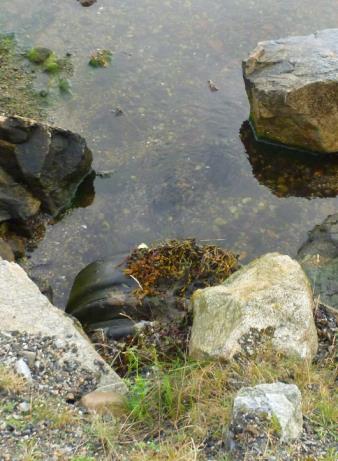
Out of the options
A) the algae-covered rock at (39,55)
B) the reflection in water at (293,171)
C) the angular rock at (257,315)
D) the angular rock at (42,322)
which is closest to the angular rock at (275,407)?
the angular rock at (257,315)

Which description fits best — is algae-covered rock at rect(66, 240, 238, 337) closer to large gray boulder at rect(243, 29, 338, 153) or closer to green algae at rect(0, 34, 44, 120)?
large gray boulder at rect(243, 29, 338, 153)

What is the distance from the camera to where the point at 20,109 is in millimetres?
9875

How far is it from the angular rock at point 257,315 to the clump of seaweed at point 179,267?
3.58ft

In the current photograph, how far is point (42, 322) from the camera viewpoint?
572 cm

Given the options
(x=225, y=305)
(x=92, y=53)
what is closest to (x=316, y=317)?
(x=225, y=305)

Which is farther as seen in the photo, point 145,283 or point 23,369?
point 145,283

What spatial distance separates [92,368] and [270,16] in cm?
852

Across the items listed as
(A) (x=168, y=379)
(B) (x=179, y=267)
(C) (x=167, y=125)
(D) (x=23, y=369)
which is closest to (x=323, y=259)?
(B) (x=179, y=267)

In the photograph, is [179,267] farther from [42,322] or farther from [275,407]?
[275,407]

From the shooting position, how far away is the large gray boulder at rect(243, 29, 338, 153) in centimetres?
875

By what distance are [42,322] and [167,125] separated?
194 inches

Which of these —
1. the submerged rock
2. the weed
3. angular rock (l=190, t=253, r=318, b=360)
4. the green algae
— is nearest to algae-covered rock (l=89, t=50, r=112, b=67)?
the green algae

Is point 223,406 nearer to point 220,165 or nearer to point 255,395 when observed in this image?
point 255,395

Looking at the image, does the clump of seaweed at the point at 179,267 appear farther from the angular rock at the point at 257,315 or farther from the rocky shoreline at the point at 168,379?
the angular rock at the point at 257,315
